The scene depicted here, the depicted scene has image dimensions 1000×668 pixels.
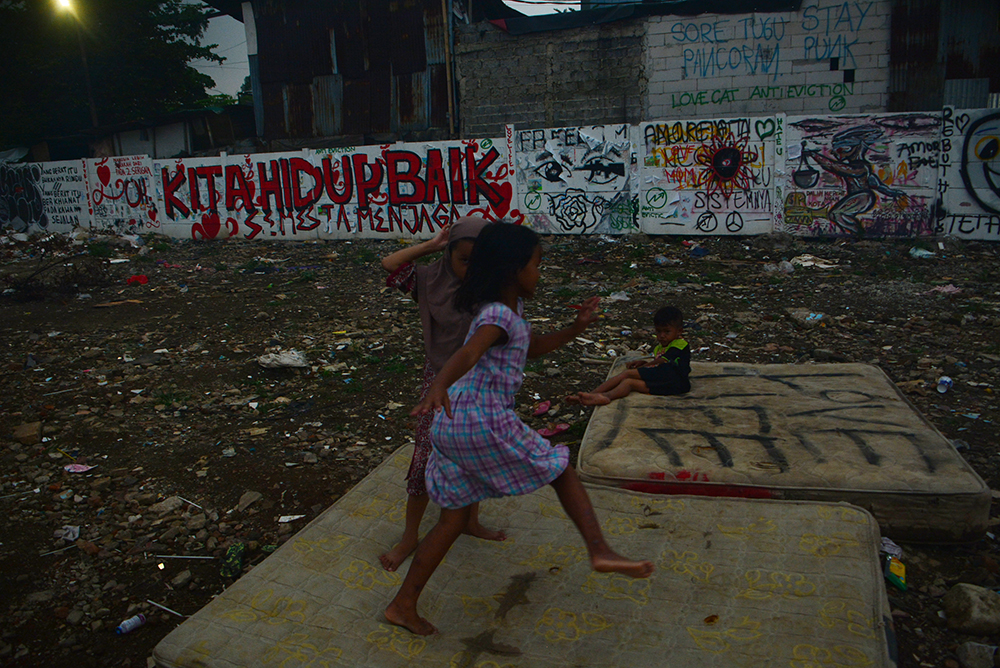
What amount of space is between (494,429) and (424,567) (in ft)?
1.61

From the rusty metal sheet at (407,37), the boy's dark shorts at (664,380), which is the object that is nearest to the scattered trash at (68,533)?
the boy's dark shorts at (664,380)

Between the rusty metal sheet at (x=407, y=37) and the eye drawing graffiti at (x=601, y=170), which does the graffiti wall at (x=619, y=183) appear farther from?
the rusty metal sheet at (x=407, y=37)

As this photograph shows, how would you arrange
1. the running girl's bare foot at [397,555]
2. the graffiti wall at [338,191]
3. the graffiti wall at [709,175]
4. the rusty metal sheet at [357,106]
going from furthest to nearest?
the rusty metal sheet at [357,106], the graffiti wall at [338,191], the graffiti wall at [709,175], the running girl's bare foot at [397,555]

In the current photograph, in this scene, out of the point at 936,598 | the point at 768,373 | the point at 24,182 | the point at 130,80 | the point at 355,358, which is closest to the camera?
the point at 936,598

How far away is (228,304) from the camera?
7.11 metres

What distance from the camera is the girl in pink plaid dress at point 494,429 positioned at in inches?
75.9

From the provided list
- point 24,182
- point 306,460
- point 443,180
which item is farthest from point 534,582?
point 24,182

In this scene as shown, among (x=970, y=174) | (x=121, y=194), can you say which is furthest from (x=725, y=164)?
(x=121, y=194)

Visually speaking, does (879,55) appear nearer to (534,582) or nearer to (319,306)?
(319,306)

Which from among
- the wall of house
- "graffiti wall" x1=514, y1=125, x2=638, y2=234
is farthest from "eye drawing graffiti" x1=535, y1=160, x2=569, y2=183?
the wall of house

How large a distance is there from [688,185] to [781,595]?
826 centimetres

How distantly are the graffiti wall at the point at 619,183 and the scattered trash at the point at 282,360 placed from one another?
625cm

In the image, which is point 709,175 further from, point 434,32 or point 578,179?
point 434,32

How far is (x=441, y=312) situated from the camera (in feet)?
7.49
